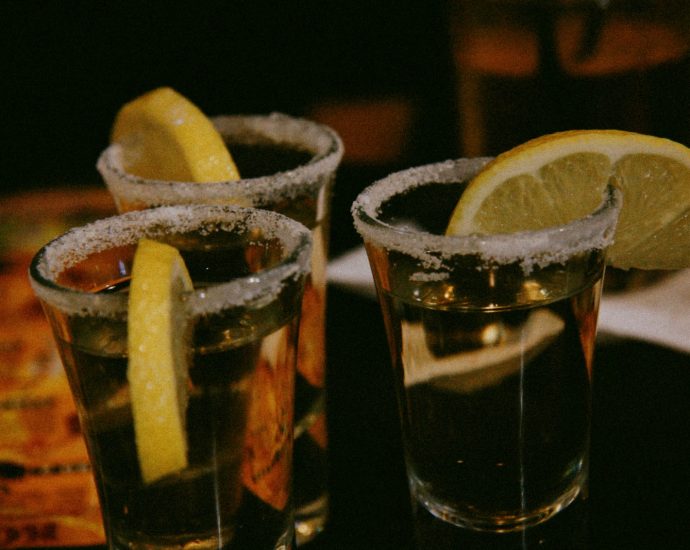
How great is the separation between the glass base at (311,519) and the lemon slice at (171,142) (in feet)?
0.98

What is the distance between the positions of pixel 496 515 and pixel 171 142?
0.43 m

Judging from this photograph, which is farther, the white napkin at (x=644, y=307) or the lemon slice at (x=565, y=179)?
the white napkin at (x=644, y=307)

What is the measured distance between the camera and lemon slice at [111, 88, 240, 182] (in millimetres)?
682

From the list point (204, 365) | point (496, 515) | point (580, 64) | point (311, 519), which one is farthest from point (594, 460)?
point (580, 64)

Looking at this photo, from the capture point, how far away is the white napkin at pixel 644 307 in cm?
89

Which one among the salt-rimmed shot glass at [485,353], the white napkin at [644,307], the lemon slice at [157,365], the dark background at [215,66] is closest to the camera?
the lemon slice at [157,365]

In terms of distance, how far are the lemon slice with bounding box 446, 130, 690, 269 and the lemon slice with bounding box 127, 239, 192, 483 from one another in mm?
230

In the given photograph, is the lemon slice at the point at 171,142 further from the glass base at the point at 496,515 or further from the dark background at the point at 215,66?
the dark background at the point at 215,66

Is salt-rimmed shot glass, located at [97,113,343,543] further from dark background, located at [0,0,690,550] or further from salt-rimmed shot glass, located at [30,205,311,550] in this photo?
dark background, located at [0,0,690,550]

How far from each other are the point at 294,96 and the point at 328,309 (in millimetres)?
1334

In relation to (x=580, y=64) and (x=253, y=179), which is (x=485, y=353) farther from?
(x=580, y=64)

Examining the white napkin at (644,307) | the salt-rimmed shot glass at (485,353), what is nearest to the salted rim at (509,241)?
the salt-rimmed shot glass at (485,353)

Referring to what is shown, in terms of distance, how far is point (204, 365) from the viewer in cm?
50

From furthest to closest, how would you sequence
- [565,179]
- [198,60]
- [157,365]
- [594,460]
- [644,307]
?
[198,60] < [644,307] < [594,460] < [565,179] < [157,365]
